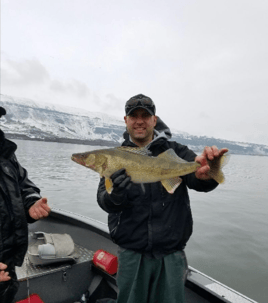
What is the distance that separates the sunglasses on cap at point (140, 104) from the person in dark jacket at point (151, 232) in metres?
1.00

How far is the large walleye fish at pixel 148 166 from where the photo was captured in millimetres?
3256

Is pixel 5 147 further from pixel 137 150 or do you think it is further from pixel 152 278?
pixel 152 278

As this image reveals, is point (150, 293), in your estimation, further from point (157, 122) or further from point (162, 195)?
point (157, 122)

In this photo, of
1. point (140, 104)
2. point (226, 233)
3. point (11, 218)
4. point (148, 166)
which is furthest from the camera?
point (226, 233)

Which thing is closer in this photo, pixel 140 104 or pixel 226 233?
pixel 140 104

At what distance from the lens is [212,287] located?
152 inches

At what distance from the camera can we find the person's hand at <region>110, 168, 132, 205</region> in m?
3.14

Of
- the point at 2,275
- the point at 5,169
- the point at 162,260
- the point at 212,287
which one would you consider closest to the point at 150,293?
the point at 162,260

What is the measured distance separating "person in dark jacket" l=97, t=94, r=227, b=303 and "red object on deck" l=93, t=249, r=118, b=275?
4.59ft

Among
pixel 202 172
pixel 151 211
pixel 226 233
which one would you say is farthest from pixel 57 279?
pixel 226 233

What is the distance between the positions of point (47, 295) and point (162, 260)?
2.81m

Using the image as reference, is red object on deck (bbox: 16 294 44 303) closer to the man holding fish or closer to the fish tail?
the man holding fish

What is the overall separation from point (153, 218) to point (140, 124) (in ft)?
4.69

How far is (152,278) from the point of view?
3.28 meters
